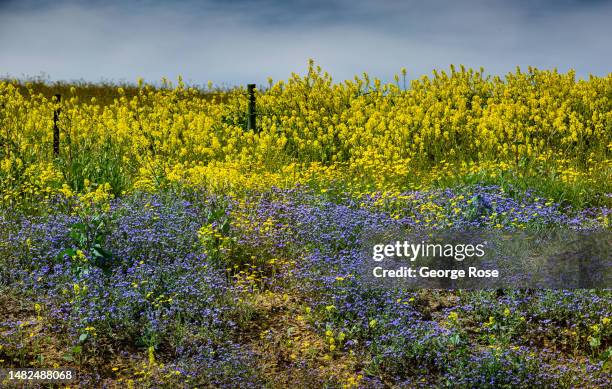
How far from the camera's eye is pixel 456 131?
11.7 m

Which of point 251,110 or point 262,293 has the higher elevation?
point 251,110

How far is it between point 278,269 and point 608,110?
29.8 feet

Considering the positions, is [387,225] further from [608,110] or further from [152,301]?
[608,110]

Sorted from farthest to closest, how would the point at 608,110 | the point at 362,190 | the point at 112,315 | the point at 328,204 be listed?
the point at 608,110, the point at 362,190, the point at 328,204, the point at 112,315

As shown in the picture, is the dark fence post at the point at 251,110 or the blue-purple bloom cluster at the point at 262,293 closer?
the blue-purple bloom cluster at the point at 262,293

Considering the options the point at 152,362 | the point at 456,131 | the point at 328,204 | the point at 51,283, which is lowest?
the point at 152,362

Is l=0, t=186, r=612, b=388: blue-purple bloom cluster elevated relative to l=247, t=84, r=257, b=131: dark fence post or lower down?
lower down

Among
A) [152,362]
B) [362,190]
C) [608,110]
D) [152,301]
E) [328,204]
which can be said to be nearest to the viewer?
[152,362]

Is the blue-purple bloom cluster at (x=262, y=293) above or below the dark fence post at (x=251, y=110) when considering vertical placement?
below

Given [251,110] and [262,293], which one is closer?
[262,293]

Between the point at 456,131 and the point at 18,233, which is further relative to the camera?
the point at 456,131

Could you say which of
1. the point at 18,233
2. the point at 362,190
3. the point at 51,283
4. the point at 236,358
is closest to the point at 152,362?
the point at 236,358

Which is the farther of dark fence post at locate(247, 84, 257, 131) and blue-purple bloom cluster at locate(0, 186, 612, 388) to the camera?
dark fence post at locate(247, 84, 257, 131)

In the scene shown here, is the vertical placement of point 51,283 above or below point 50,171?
below
